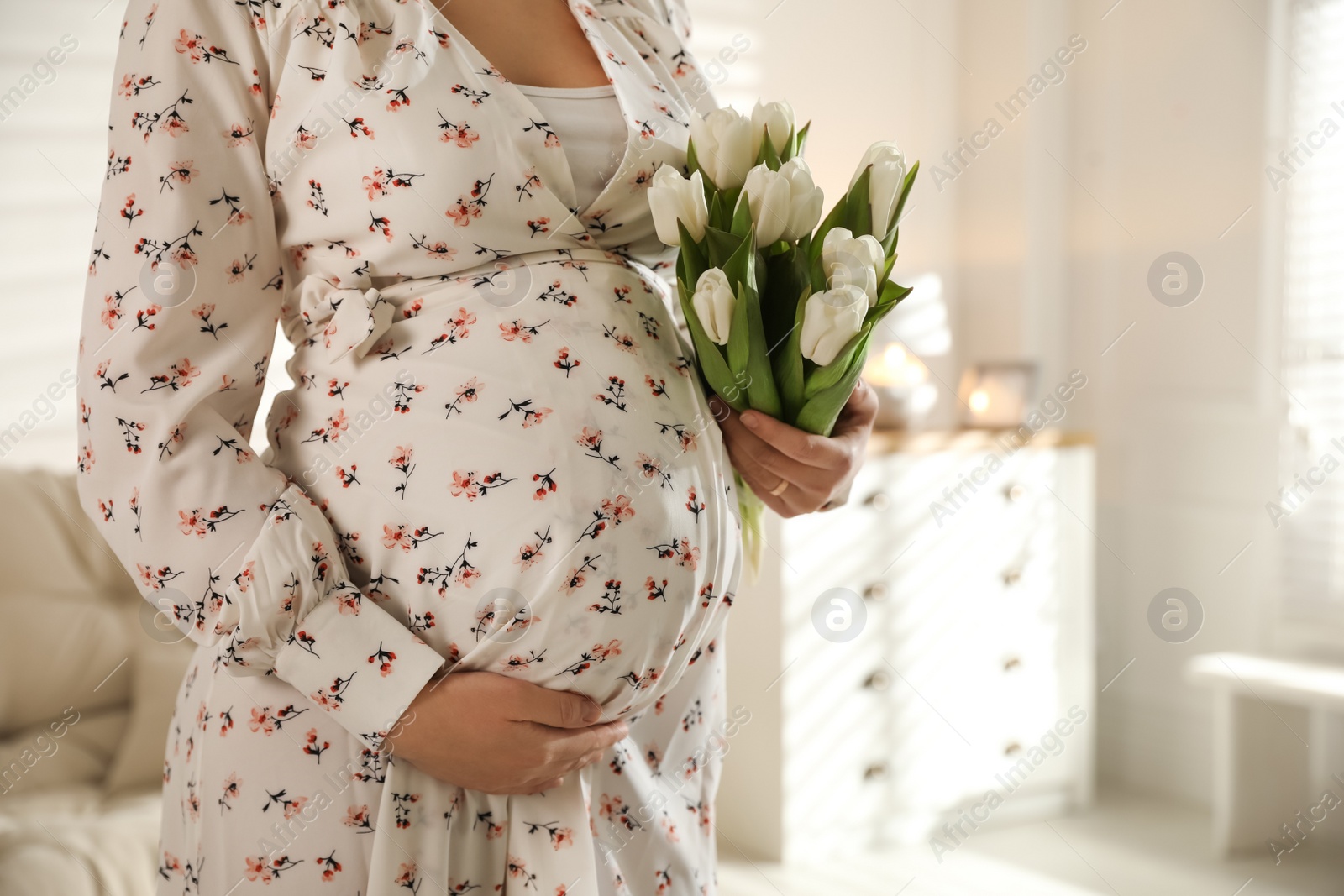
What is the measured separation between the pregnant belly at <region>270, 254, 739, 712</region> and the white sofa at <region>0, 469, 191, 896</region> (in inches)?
35.2

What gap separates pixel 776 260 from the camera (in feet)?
2.31

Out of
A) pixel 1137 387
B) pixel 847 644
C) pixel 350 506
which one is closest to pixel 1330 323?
pixel 1137 387

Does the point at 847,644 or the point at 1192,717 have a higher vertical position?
the point at 847,644

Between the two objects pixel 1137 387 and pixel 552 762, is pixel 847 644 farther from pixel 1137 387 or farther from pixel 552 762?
pixel 552 762

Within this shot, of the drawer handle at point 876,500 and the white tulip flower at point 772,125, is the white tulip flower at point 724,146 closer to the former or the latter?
the white tulip flower at point 772,125

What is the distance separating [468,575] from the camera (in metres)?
0.62

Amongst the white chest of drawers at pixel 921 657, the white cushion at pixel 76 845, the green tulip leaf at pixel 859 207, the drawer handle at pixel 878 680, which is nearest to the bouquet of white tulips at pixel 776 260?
the green tulip leaf at pixel 859 207

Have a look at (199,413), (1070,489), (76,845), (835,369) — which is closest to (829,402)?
(835,369)

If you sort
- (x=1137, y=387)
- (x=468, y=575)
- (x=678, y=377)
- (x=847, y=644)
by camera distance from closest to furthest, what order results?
1. (x=468, y=575)
2. (x=678, y=377)
3. (x=847, y=644)
4. (x=1137, y=387)

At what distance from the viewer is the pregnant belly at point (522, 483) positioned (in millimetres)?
614

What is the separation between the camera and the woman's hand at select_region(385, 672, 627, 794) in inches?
23.7

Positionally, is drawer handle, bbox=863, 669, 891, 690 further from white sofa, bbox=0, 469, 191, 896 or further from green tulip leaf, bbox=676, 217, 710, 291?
green tulip leaf, bbox=676, 217, 710, 291

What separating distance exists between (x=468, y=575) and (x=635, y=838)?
0.25 metres

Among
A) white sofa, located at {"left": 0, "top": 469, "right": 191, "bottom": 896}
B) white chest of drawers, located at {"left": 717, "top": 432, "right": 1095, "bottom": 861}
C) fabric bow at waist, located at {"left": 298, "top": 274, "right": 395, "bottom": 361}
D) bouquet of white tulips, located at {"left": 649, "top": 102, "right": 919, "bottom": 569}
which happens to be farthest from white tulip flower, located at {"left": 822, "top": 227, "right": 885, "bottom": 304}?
white chest of drawers, located at {"left": 717, "top": 432, "right": 1095, "bottom": 861}
